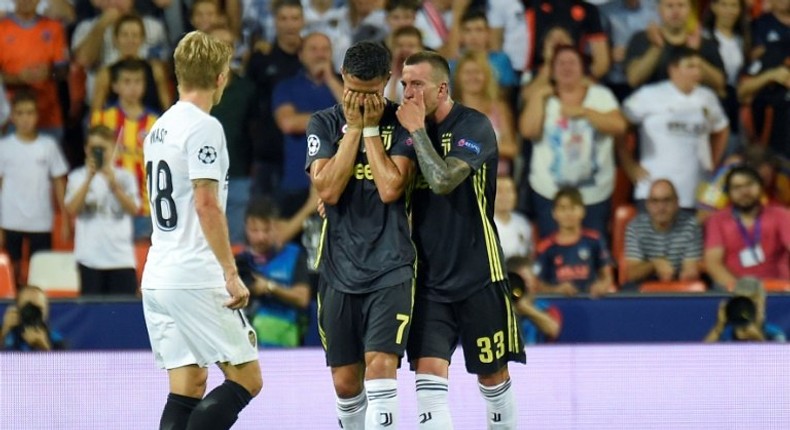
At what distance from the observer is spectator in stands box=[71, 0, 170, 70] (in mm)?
10438

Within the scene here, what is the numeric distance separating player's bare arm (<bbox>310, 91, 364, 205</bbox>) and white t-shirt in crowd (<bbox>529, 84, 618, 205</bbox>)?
455 cm

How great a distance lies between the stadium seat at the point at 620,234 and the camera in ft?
32.2

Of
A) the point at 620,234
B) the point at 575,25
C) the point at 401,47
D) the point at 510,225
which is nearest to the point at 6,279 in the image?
the point at 401,47

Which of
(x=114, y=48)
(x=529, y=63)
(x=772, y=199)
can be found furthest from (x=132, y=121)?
(x=772, y=199)

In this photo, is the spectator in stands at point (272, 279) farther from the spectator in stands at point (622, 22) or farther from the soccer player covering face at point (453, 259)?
the soccer player covering face at point (453, 259)

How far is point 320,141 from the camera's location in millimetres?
5801

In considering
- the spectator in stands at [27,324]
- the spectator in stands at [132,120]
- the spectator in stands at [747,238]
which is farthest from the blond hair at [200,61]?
the spectator in stands at [747,238]

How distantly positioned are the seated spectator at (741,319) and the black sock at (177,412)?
14.0 ft

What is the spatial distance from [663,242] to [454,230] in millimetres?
4230

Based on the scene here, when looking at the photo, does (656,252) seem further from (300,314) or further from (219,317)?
(219,317)

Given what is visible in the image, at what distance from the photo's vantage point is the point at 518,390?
737 cm

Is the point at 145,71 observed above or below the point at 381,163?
above

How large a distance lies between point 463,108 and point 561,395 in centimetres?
203

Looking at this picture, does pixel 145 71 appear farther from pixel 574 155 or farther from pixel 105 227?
pixel 574 155
